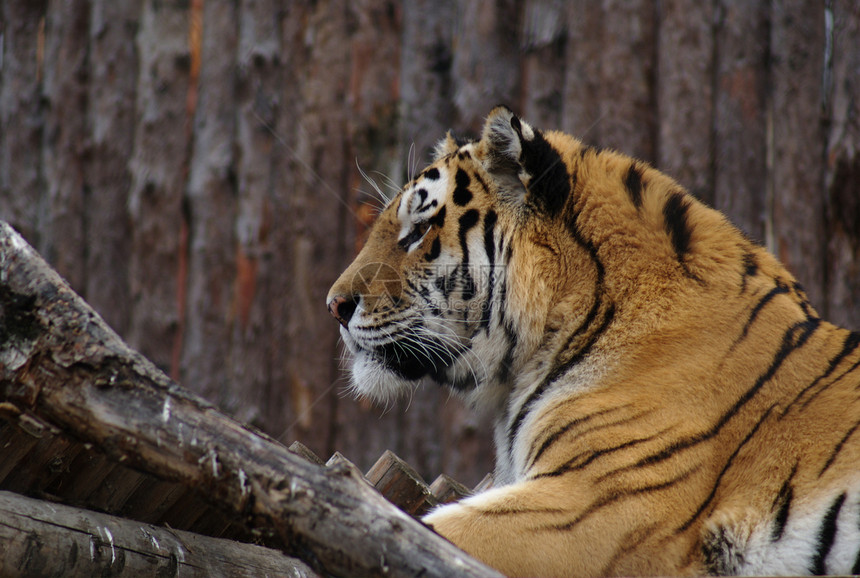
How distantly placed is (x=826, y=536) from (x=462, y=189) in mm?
1272

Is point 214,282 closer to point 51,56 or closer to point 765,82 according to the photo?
point 51,56

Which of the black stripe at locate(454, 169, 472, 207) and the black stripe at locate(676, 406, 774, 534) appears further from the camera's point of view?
the black stripe at locate(454, 169, 472, 207)

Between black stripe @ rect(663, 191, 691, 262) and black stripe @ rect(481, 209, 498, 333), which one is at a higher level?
black stripe @ rect(663, 191, 691, 262)

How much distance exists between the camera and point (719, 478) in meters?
1.94

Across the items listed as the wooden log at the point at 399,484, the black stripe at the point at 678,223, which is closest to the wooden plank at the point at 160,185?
the wooden log at the point at 399,484

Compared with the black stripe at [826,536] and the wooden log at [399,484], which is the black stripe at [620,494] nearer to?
the black stripe at [826,536]

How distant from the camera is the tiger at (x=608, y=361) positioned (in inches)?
72.9

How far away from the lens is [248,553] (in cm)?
172

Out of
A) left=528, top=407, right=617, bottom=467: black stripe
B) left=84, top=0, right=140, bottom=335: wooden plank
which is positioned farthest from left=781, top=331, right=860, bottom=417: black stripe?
left=84, top=0, right=140, bottom=335: wooden plank

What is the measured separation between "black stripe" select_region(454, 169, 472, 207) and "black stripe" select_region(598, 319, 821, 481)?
35.6 inches

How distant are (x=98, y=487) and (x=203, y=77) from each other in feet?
10.3

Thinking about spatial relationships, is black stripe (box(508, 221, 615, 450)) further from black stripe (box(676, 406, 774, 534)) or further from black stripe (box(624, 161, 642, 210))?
black stripe (box(676, 406, 774, 534))

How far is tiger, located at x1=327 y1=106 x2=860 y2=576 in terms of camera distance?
6.08 feet

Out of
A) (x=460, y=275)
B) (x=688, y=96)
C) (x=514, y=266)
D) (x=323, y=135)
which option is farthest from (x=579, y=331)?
(x=323, y=135)
